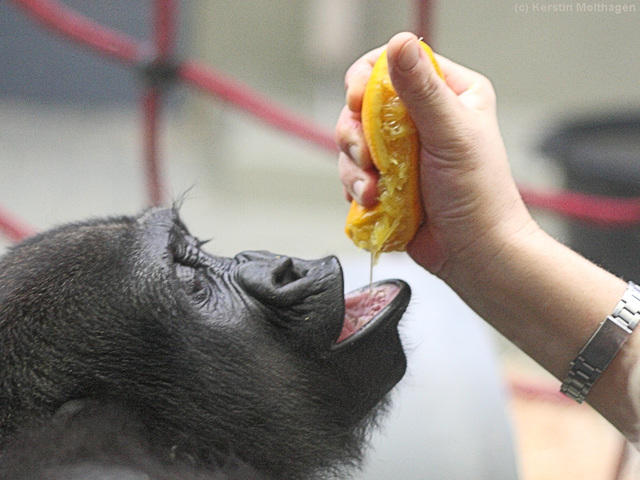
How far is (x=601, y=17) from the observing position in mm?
1461

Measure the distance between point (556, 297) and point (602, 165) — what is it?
1.96 m

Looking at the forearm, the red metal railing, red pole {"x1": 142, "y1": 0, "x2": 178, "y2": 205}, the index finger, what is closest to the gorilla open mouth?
the forearm

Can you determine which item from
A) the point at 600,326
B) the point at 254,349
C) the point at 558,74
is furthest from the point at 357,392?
the point at 558,74

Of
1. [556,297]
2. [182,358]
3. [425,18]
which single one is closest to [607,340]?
[556,297]

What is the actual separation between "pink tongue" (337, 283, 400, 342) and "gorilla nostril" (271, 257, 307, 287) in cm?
8

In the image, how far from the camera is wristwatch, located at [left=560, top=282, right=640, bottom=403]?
1073 mm

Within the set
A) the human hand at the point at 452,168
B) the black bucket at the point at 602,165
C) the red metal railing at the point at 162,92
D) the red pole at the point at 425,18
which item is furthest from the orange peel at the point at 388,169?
the black bucket at the point at 602,165

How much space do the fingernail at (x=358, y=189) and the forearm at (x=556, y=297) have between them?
6.4 inches

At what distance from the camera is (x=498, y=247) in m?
1.10

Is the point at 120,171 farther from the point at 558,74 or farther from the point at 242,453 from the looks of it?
the point at 242,453

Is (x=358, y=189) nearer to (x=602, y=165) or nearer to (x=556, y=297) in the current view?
(x=556, y=297)

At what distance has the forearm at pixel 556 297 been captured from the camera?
1.09m

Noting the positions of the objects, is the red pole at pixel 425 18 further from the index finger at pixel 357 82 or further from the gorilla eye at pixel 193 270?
the gorilla eye at pixel 193 270

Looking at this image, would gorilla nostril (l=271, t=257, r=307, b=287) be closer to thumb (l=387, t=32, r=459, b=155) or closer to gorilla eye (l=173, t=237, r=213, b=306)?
gorilla eye (l=173, t=237, r=213, b=306)
